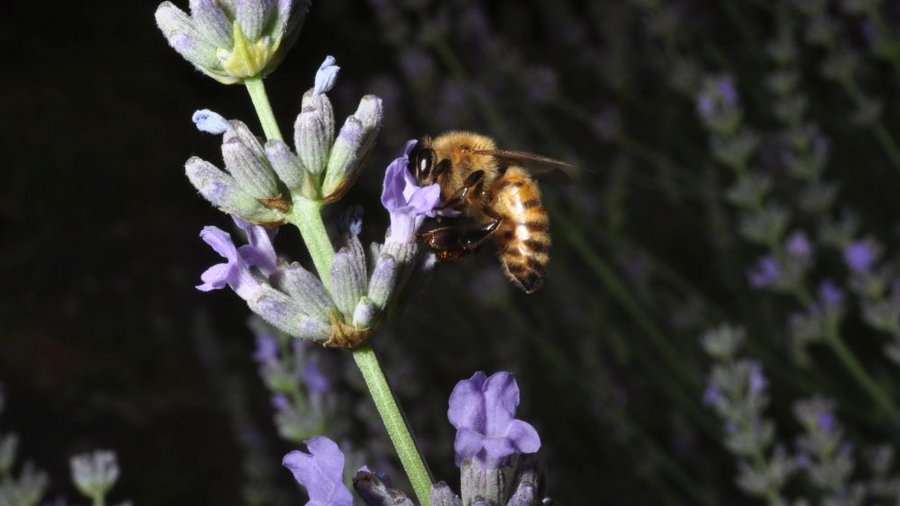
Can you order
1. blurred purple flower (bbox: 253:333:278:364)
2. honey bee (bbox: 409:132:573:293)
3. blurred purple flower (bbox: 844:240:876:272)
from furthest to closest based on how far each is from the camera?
1. blurred purple flower (bbox: 844:240:876:272)
2. blurred purple flower (bbox: 253:333:278:364)
3. honey bee (bbox: 409:132:573:293)

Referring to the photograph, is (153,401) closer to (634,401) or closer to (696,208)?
(634,401)

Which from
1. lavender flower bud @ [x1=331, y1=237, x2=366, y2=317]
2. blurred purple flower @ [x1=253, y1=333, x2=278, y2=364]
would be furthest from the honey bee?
blurred purple flower @ [x1=253, y1=333, x2=278, y2=364]

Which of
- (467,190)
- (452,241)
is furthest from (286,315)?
(467,190)

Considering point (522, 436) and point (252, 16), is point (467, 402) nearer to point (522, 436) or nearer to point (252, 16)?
point (522, 436)

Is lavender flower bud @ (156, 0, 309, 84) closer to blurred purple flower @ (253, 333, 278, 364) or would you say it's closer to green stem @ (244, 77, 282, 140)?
green stem @ (244, 77, 282, 140)

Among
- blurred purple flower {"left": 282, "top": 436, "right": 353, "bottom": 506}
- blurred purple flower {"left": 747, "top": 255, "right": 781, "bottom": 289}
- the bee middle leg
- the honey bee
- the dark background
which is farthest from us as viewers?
the dark background
